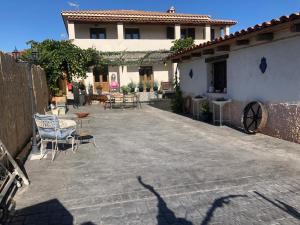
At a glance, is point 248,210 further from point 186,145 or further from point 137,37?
point 137,37

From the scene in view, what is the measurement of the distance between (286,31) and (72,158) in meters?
5.93

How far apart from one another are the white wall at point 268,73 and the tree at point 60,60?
436 inches

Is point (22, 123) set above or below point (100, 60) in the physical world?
below

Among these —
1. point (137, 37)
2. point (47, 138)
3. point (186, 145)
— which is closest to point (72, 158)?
point (47, 138)

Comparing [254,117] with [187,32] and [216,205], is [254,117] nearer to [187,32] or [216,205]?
[216,205]

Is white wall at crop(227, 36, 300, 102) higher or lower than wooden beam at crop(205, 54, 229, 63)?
lower

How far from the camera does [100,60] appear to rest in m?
22.0

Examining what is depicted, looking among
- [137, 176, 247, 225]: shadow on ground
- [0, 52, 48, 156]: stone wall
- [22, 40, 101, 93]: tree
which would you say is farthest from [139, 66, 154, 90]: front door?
[137, 176, 247, 225]: shadow on ground

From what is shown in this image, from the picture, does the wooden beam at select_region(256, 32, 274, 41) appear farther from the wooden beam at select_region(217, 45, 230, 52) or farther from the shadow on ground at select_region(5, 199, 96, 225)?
the shadow on ground at select_region(5, 199, 96, 225)

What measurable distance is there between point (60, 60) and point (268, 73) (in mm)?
13312

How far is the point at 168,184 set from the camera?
5.13m

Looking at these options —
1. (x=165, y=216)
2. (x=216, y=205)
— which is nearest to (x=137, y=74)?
(x=216, y=205)

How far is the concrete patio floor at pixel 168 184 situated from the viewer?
4027 millimetres

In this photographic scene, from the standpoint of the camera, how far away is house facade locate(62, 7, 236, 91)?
25.2 metres
